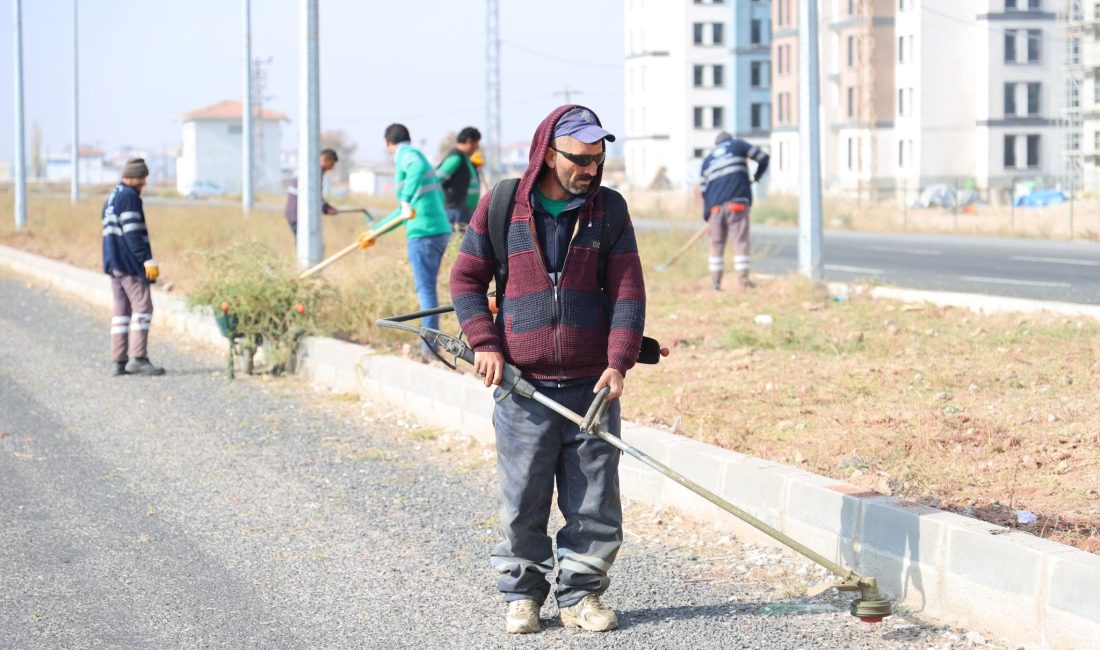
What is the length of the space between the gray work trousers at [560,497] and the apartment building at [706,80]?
91.9 metres

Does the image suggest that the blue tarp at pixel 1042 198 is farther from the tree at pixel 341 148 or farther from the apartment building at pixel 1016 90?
Result: the tree at pixel 341 148

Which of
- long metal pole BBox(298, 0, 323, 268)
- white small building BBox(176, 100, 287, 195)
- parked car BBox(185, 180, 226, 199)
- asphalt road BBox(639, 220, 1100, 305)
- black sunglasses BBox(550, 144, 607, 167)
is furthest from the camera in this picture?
white small building BBox(176, 100, 287, 195)

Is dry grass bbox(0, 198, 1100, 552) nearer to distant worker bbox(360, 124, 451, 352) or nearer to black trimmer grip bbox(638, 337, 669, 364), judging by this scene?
distant worker bbox(360, 124, 451, 352)

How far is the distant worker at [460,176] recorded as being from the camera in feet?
45.9

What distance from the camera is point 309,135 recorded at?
524 inches

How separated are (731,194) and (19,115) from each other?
23440mm

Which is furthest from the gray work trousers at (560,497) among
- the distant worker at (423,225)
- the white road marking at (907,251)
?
the white road marking at (907,251)

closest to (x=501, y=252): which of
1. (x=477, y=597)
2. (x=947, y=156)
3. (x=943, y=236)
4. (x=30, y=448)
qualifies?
(x=477, y=597)

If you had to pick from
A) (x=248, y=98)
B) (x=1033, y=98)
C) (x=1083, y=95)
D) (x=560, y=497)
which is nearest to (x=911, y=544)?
(x=560, y=497)

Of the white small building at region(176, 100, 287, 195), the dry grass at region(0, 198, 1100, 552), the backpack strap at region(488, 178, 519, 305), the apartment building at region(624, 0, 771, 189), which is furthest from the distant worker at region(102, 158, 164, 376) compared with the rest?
the white small building at region(176, 100, 287, 195)

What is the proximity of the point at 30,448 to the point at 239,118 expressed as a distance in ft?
372

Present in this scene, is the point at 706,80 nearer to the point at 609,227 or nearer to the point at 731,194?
the point at 731,194

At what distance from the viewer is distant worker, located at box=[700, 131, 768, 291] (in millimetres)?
14602

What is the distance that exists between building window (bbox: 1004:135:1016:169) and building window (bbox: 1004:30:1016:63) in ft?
12.6
